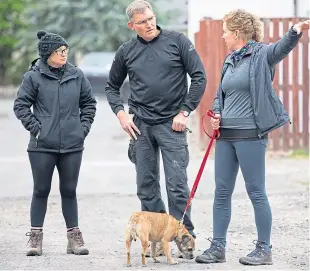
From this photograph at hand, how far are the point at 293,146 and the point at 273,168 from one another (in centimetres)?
177

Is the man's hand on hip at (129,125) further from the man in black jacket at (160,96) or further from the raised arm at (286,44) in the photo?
the raised arm at (286,44)

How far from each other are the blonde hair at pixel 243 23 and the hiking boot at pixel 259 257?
1.47 meters

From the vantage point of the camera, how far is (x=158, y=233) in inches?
297

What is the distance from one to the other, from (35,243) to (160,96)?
1460 millimetres

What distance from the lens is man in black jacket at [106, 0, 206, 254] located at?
779 cm

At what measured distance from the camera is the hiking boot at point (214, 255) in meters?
7.70

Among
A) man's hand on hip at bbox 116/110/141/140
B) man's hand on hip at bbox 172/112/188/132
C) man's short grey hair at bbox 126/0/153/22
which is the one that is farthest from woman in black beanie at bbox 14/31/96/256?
man's hand on hip at bbox 172/112/188/132

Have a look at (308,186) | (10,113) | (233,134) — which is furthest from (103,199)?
(10,113)

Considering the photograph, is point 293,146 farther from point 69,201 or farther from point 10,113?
point 10,113

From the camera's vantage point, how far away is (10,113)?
26.7 meters

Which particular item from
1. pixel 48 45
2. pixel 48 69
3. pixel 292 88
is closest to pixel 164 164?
pixel 48 69

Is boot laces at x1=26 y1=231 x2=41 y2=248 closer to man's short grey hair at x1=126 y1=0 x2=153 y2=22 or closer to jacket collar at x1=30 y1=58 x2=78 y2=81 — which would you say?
jacket collar at x1=30 y1=58 x2=78 y2=81

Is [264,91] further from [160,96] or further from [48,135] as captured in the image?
[48,135]

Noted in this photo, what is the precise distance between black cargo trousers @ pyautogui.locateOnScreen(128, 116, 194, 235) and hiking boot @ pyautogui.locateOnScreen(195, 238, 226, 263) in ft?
0.99
